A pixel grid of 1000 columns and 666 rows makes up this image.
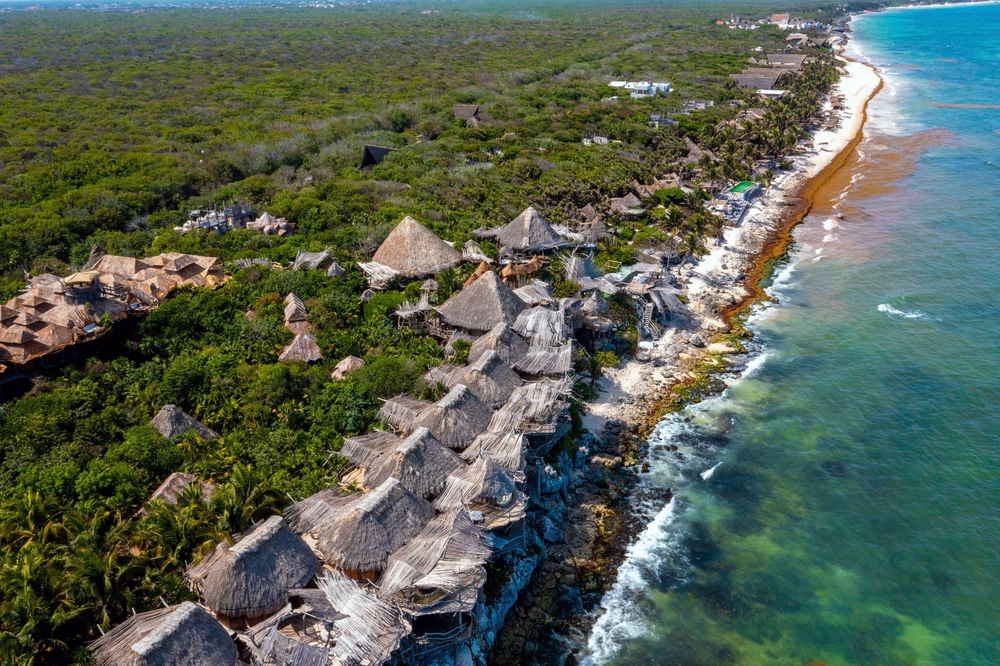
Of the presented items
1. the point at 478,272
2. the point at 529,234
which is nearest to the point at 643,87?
the point at 529,234

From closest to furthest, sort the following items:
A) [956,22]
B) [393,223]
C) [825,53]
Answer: [393,223] → [825,53] → [956,22]

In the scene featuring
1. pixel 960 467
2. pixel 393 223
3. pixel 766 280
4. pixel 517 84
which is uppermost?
pixel 517 84

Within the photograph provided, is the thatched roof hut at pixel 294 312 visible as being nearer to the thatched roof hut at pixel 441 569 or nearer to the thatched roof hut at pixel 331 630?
the thatched roof hut at pixel 441 569

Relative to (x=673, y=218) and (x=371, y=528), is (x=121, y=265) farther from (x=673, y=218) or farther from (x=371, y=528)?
(x=673, y=218)

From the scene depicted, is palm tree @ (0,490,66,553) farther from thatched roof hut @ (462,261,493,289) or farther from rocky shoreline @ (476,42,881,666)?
thatched roof hut @ (462,261,493,289)

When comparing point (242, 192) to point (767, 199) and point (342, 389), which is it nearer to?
point (342, 389)

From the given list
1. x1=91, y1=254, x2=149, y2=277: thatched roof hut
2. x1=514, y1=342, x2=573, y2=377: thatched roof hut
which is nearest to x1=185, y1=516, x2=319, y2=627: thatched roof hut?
x1=514, y1=342, x2=573, y2=377: thatched roof hut

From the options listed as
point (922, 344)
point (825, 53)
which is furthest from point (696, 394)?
point (825, 53)
